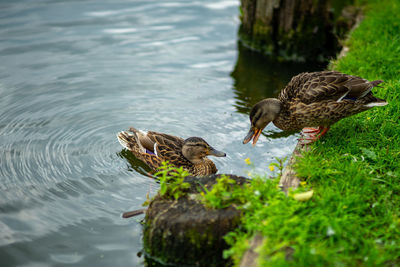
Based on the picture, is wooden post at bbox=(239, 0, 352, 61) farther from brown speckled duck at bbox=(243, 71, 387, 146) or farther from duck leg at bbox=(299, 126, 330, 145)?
brown speckled duck at bbox=(243, 71, 387, 146)

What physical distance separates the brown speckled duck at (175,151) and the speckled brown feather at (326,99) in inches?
43.7

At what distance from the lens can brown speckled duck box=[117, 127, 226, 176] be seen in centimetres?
543

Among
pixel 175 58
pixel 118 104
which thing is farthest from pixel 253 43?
pixel 118 104

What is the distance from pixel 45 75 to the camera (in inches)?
314

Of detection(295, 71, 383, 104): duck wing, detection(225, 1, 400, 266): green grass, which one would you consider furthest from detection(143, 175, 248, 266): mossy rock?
detection(295, 71, 383, 104): duck wing

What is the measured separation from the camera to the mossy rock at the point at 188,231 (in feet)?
11.9

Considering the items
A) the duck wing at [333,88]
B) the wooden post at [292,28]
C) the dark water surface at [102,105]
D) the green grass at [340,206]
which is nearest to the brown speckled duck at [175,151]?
the dark water surface at [102,105]

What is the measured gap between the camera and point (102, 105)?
7.09 m

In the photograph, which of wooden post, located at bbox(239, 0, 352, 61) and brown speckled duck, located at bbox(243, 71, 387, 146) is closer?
brown speckled duck, located at bbox(243, 71, 387, 146)

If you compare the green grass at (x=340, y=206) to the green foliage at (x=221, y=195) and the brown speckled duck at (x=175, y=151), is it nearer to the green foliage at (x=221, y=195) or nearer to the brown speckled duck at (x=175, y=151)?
the green foliage at (x=221, y=195)

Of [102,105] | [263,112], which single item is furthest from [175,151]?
[102,105]

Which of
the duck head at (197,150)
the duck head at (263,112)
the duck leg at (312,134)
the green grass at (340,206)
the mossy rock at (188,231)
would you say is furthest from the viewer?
the duck head at (197,150)

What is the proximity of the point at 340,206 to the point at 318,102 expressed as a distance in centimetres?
159

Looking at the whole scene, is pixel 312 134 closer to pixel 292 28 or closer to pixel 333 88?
pixel 333 88
